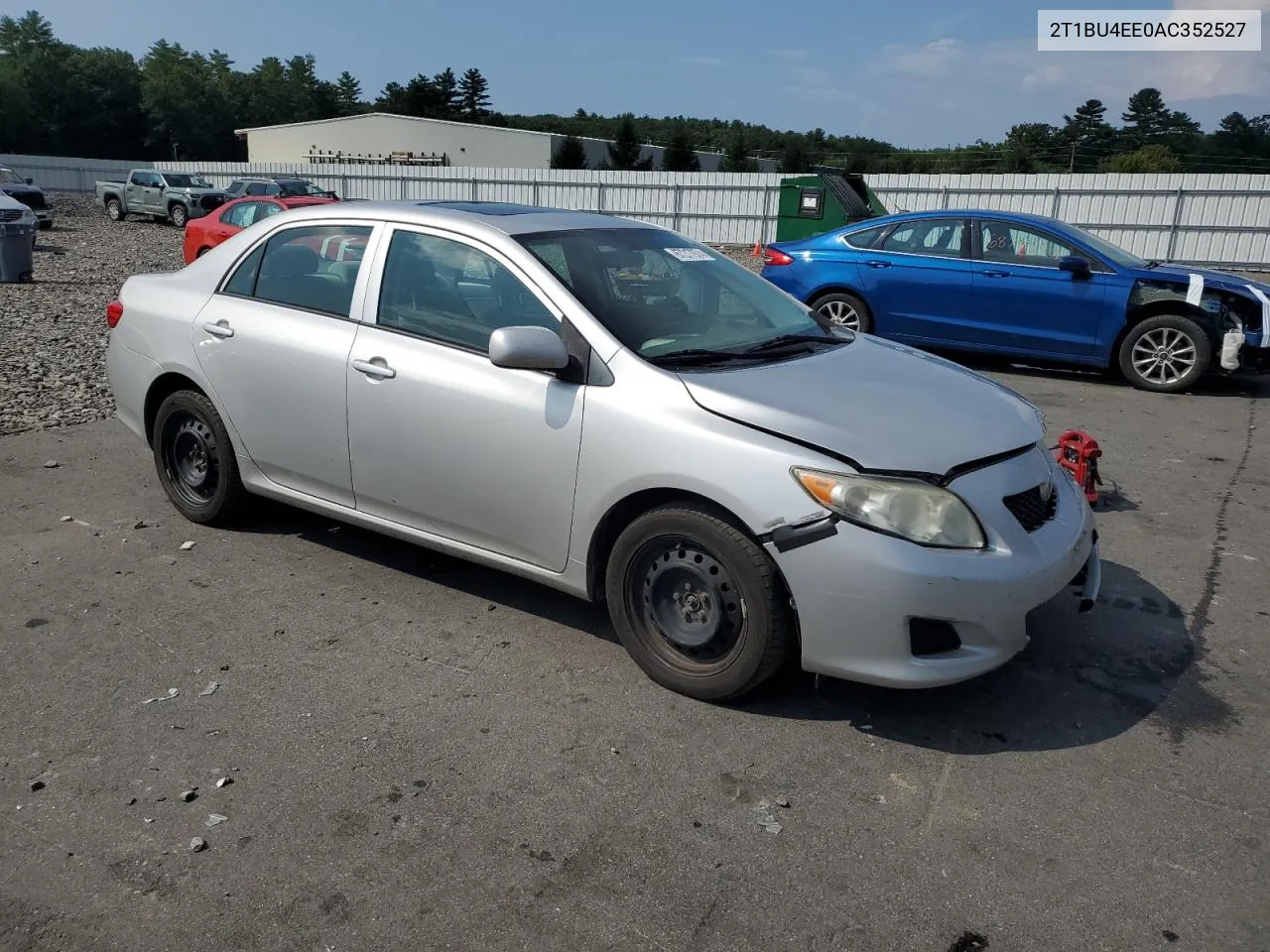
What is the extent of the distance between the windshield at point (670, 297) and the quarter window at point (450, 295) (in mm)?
180

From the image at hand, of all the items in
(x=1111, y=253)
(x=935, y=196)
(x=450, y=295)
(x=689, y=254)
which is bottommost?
(x=450, y=295)

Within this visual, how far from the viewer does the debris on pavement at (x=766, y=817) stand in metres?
2.91

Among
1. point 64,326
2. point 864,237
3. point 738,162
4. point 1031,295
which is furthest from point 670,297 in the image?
point 738,162

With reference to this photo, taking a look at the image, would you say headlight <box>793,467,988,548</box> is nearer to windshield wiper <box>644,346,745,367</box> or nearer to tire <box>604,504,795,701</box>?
tire <box>604,504,795,701</box>

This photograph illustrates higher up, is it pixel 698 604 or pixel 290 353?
pixel 290 353

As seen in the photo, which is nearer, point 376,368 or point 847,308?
point 376,368

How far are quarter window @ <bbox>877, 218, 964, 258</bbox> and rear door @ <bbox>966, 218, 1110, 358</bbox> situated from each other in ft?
0.64

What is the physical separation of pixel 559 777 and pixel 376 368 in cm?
194

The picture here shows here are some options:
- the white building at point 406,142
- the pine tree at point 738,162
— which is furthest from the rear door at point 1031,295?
the pine tree at point 738,162

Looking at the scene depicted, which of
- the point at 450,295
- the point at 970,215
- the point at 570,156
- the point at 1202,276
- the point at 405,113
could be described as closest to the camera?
the point at 450,295

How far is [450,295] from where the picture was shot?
164 inches

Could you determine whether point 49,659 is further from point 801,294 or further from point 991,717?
point 801,294

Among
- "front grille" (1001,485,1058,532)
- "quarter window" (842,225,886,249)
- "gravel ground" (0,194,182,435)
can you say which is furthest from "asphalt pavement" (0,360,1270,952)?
"quarter window" (842,225,886,249)

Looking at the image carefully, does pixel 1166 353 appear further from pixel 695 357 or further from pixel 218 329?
pixel 218 329
